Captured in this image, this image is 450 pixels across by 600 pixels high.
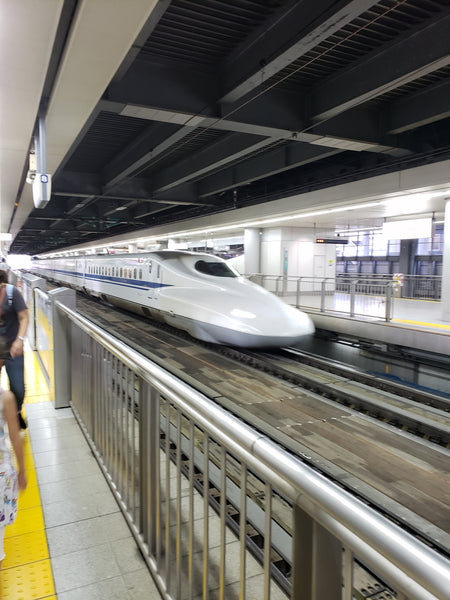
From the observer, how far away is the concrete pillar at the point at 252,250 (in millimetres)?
19438

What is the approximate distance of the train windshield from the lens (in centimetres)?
1028

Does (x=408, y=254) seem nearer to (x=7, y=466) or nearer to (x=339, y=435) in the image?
(x=339, y=435)

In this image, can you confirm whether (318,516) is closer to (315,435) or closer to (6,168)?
Answer: (315,435)

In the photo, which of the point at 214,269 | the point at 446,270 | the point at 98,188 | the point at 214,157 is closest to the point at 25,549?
the point at 214,269

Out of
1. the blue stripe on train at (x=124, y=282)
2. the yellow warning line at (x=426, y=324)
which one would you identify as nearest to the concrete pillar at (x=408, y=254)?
the yellow warning line at (x=426, y=324)

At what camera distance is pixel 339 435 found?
5262 mm

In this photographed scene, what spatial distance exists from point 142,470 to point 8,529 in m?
1.06

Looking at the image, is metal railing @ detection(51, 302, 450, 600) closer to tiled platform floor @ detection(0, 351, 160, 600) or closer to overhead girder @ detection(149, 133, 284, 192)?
tiled platform floor @ detection(0, 351, 160, 600)

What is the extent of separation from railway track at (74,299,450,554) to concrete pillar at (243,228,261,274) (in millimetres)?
10781

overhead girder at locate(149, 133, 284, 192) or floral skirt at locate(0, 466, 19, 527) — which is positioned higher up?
overhead girder at locate(149, 133, 284, 192)

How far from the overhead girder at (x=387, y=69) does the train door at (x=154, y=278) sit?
17.0 ft

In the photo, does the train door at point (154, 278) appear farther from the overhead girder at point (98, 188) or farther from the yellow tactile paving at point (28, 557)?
the yellow tactile paving at point (28, 557)

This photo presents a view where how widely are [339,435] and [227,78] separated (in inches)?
204

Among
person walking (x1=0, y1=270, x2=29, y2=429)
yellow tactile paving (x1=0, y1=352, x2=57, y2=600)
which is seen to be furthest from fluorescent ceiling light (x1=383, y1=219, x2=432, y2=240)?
yellow tactile paving (x1=0, y1=352, x2=57, y2=600)
